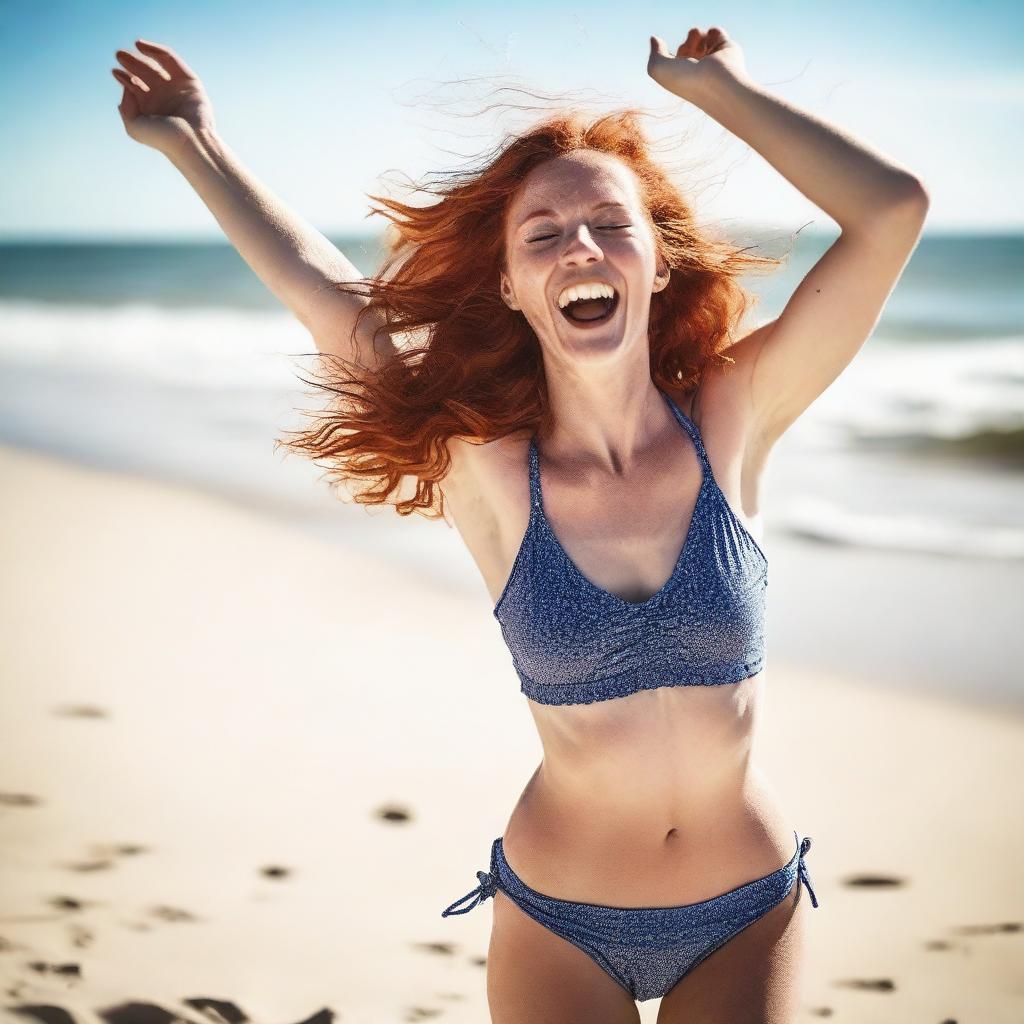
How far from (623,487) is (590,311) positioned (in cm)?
39

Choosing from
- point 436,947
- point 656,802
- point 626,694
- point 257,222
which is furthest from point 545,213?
point 436,947

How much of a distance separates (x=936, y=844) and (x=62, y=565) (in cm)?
536

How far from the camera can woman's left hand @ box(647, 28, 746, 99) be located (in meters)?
2.61

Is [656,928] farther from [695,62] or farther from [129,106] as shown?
[129,106]

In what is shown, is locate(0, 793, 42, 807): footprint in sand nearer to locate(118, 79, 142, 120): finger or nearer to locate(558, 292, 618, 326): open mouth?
locate(118, 79, 142, 120): finger

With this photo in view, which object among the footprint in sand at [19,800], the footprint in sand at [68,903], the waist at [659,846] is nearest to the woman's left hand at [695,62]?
the waist at [659,846]

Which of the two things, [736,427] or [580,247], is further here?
[736,427]

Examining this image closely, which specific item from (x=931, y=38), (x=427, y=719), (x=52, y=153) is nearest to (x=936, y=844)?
(x=427, y=719)

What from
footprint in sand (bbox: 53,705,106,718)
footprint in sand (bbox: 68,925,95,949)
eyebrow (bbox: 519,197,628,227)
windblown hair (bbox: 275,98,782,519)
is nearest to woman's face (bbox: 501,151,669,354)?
eyebrow (bbox: 519,197,628,227)

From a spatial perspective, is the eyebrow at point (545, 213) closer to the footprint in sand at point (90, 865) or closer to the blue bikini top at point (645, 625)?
the blue bikini top at point (645, 625)

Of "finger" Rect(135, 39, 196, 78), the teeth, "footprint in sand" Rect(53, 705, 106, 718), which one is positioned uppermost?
"finger" Rect(135, 39, 196, 78)

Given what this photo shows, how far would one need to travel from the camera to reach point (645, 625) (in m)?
2.44

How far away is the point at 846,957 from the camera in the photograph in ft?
12.8

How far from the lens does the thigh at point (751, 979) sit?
2.42 meters
